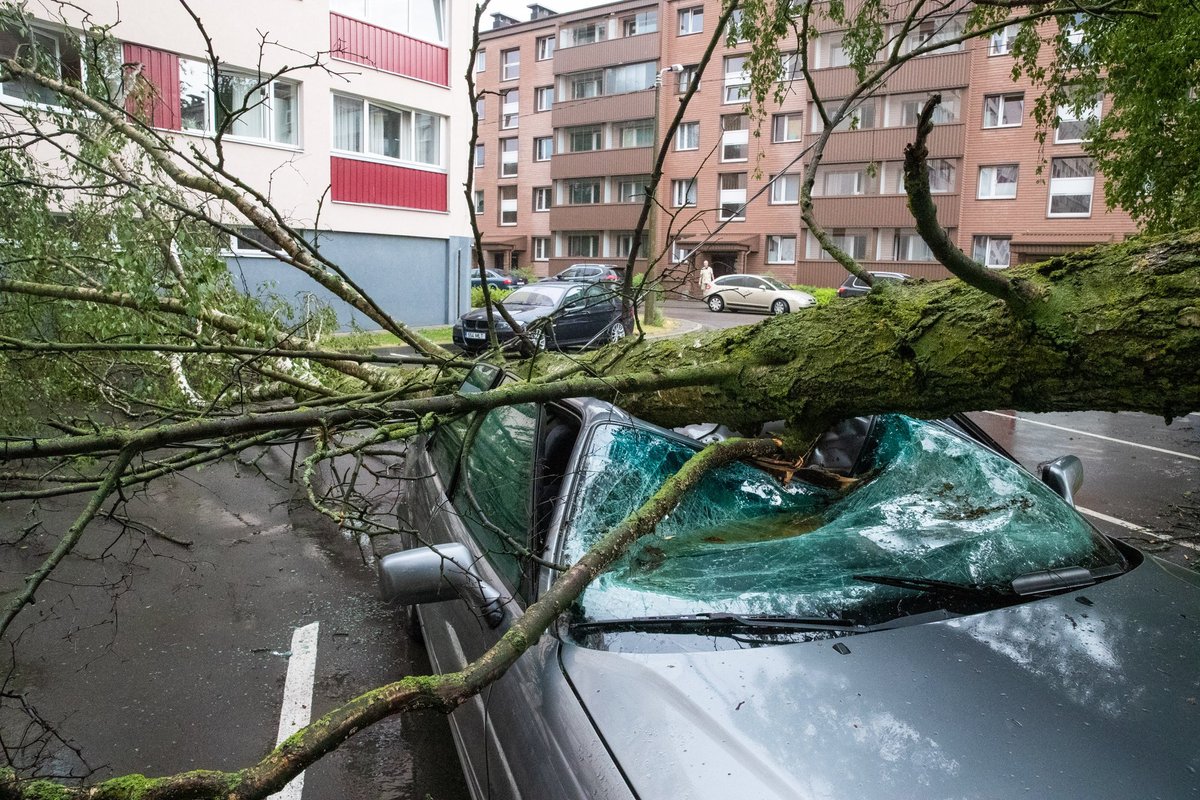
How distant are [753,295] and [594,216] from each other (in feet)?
55.0

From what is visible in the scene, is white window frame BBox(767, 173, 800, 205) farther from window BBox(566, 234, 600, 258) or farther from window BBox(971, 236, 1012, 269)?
window BBox(566, 234, 600, 258)

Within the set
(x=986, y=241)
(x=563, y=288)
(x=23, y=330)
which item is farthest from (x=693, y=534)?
(x=986, y=241)

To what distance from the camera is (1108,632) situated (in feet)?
7.03

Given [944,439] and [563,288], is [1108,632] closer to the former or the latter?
[944,439]

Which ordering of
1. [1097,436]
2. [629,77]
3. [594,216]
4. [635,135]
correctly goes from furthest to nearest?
[594,216]
[629,77]
[635,135]
[1097,436]

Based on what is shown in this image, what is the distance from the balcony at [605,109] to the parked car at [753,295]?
14695 millimetres

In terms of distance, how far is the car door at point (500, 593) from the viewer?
1971 millimetres

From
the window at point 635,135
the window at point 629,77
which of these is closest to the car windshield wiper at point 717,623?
the window at point 635,135

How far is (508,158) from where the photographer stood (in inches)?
2076

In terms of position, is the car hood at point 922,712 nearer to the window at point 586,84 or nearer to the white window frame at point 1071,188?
the white window frame at point 1071,188

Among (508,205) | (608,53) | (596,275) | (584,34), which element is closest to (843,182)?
(608,53)

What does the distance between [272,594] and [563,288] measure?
48.8 ft

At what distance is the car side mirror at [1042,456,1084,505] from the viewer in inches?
127

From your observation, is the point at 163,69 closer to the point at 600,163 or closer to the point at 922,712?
the point at 922,712
